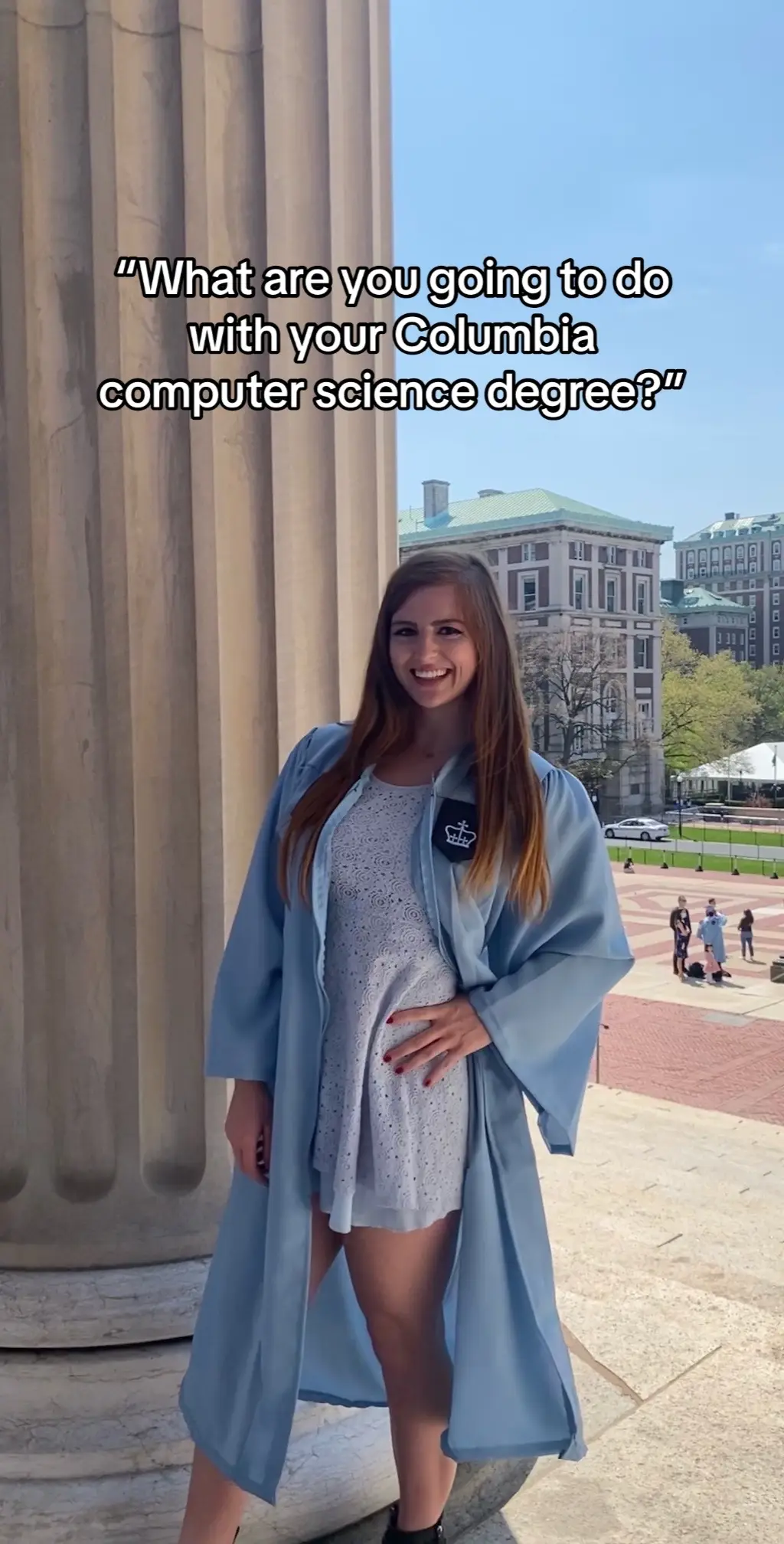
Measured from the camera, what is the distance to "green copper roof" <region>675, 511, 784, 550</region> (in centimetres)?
6256

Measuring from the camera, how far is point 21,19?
7.77ft

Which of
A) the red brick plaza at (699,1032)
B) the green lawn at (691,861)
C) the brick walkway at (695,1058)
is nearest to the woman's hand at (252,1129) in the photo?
the brick walkway at (695,1058)

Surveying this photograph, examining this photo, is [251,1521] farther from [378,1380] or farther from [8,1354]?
[8,1354]

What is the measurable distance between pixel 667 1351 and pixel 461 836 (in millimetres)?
2055

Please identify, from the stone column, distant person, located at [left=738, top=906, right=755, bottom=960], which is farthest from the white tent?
the stone column

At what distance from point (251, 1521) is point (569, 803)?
149cm

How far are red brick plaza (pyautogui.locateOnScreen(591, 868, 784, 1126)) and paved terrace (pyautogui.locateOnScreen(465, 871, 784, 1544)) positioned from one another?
392cm

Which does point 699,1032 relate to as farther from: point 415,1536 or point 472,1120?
point 472,1120

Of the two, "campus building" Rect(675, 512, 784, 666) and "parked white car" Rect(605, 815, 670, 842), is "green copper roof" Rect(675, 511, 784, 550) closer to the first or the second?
"campus building" Rect(675, 512, 784, 666)

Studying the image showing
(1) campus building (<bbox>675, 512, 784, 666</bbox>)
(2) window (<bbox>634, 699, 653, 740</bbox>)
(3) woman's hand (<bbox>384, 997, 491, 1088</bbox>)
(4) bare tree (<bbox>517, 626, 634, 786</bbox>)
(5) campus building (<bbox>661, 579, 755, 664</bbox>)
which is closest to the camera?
(3) woman's hand (<bbox>384, 997, 491, 1088</bbox>)

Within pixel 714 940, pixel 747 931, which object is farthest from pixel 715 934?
pixel 747 931

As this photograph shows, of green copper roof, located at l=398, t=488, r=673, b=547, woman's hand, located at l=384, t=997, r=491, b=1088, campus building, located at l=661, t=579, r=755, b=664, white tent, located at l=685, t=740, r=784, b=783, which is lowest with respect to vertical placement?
white tent, located at l=685, t=740, r=784, b=783

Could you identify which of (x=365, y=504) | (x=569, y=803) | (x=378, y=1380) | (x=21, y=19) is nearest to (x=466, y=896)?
(x=569, y=803)

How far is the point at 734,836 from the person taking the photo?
40812mm
